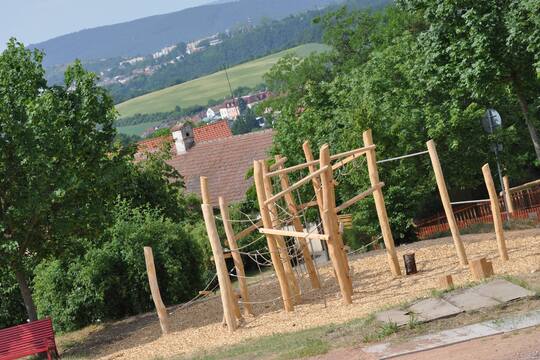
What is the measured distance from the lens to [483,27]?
2144cm

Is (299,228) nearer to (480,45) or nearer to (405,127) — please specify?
(480,45)

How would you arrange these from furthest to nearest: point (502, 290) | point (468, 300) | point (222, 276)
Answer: point (222, 276)
point (502, 290)
point (468, 300)

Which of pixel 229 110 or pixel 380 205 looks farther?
pixel 229 110

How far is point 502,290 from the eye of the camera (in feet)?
46.4

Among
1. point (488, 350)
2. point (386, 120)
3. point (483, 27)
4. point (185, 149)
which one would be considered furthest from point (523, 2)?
point (185, 149)

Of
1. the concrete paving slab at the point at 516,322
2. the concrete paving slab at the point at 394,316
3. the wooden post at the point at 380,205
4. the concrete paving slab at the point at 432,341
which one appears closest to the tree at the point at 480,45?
the wooden post at the point at 380,205

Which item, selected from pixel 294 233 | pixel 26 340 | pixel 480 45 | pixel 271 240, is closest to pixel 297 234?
pixel 294 233

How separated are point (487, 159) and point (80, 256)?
13514 millimetres

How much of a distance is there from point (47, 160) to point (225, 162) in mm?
28864

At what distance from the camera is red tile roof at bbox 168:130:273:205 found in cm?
4584

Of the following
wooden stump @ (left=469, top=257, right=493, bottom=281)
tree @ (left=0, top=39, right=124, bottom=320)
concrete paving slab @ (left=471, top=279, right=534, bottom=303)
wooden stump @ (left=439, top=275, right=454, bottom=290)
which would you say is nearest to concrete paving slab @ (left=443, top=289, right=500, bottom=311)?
concrete paving slab @ (left=471, top=279, right=534, bottom=303)

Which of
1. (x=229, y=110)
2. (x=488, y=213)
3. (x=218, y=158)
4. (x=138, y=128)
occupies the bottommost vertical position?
(x=488, y=213)

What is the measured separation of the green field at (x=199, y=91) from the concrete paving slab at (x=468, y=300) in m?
147

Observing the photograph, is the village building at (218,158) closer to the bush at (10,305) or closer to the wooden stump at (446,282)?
the bush at (10,305)
